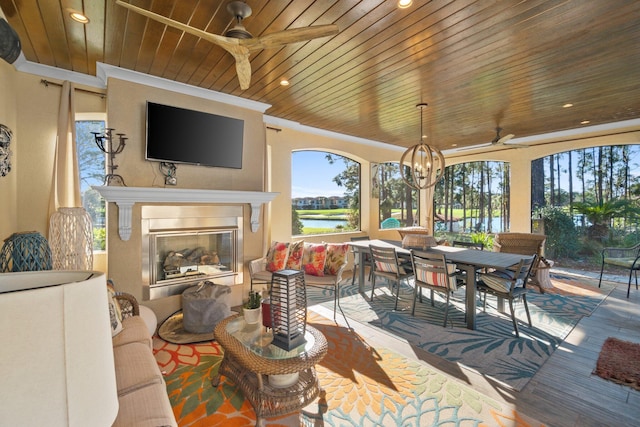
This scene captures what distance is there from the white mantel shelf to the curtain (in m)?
0.64

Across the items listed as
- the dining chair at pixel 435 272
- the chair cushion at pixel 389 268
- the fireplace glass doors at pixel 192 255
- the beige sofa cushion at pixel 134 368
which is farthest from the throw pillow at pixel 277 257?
the beige sofa cushion at pixel 134 368

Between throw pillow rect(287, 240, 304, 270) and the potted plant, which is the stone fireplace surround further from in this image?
the potted plant

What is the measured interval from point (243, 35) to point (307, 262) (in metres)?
2.67

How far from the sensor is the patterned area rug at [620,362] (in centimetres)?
241

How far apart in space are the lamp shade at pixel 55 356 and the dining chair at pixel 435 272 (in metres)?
3.31

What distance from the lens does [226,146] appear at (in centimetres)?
398

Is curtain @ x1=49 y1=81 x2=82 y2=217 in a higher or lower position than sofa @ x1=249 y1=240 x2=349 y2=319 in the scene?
higher

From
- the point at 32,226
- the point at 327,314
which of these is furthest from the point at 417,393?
the point at 32,226

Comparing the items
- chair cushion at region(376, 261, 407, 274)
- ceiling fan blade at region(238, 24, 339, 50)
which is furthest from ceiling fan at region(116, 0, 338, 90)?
chair cushion at region(376, 261, 407, 274)

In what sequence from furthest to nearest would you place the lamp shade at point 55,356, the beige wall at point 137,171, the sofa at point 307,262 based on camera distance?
the sofa at point 307,262
the beige wall at point 137,171
the lamp shade at point 55,356

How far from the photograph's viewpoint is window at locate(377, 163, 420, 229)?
7.24 meters

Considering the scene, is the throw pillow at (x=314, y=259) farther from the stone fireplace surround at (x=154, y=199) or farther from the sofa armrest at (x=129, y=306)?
the sofa armrest at (x=129, y=306)

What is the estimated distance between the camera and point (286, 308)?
199 centimetres

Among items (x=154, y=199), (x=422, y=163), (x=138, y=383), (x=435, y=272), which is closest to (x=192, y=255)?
(x=154, y=199)
